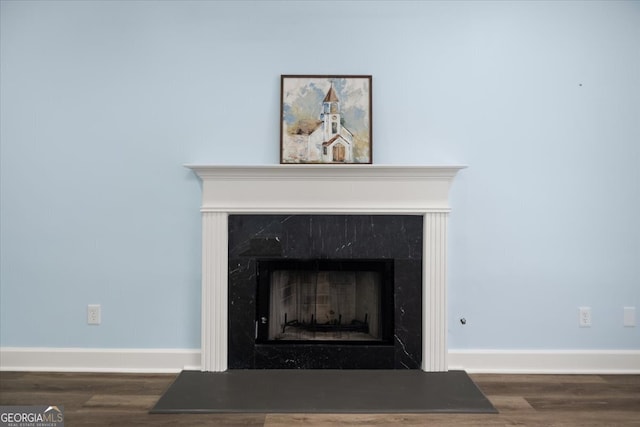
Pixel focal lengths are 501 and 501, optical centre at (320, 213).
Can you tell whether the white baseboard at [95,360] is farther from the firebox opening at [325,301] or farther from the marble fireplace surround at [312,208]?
the firebox opening at [325,301]

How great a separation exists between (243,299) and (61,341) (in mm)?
1145

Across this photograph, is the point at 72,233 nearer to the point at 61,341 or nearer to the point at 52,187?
the point at 52,187

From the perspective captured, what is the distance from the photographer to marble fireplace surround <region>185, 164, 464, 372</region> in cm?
290

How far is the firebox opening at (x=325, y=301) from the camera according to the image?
2.97 m

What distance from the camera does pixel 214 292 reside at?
291 cm

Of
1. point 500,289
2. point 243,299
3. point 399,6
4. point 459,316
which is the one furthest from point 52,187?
point 500,289

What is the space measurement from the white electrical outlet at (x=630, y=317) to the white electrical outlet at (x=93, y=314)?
125 inches

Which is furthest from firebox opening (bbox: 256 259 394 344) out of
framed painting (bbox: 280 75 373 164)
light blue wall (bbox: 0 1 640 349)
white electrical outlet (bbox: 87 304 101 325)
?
white electrical outlet (bbox: 87 304 101 325)

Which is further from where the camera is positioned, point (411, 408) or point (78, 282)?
point (78, 282)

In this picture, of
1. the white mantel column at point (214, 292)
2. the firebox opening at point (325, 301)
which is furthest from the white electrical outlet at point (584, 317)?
the white mantel column at point (214, 292)

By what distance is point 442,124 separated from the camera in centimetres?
300

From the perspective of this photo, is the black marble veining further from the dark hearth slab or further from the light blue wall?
the light blue wall

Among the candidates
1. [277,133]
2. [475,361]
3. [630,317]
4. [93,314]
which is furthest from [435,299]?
[93,314]

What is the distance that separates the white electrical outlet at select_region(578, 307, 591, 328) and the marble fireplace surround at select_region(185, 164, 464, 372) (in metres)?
0.84
